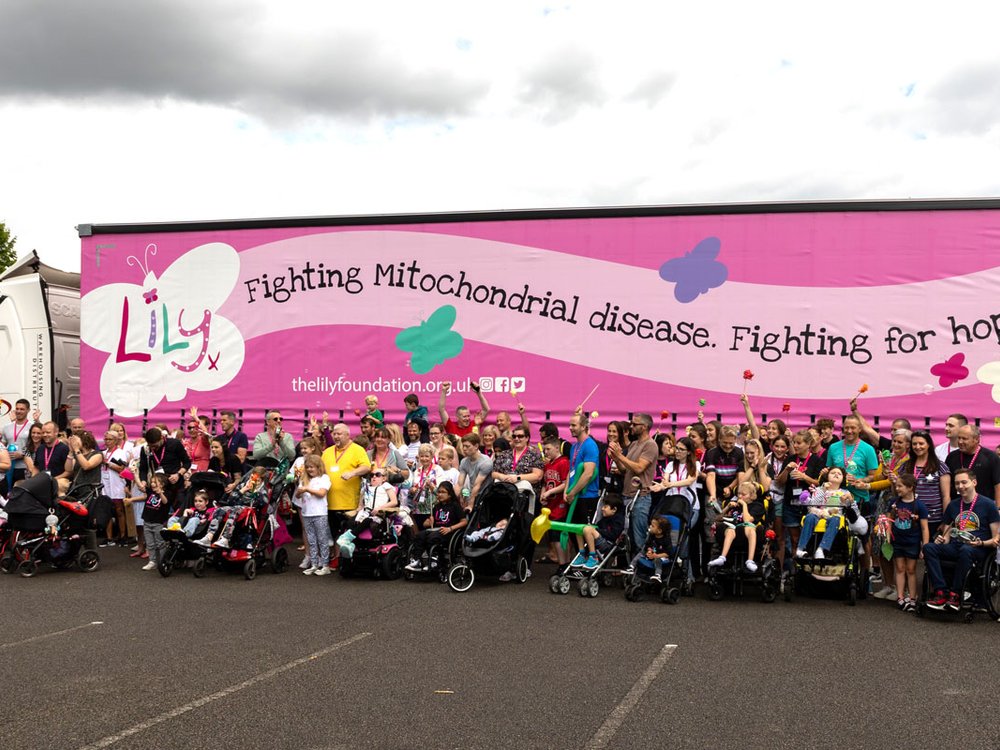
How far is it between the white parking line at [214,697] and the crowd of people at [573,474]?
128 inches

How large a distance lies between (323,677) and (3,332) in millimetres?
10511

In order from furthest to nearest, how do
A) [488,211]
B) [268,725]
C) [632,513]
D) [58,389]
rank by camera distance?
1. [58,389]
2. [488,211]
3. [632,513]
4. [268,725]

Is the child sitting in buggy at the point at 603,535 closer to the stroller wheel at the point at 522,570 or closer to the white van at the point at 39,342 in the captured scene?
the stroller wheel at the point at 522,570

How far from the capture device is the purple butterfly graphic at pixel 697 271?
11.8m

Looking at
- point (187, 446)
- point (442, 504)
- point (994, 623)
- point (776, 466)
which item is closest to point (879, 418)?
point (776, 466)

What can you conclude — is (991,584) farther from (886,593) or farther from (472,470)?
(472,470)

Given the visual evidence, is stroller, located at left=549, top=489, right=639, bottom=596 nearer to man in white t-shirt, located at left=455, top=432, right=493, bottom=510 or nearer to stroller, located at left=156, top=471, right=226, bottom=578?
man in white t-shirt, located at left=455, top=432, right=493, bottom=510

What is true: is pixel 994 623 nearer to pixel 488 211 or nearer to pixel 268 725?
pixel 268 725

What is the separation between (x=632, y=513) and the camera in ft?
32.3

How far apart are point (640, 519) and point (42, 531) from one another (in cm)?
659

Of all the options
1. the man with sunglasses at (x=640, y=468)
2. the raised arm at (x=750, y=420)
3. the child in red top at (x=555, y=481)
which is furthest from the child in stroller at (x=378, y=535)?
the raised arm at (x=750, y=420)

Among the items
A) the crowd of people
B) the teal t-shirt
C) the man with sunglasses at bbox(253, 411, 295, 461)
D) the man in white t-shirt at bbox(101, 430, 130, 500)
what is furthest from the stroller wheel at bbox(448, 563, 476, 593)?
the man in white t-shirt at bbox(101, 430, 130, 500)

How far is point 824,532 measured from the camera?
895 centimetres

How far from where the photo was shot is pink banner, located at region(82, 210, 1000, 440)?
11.3 m
